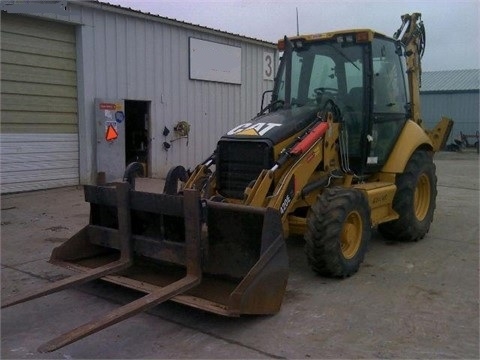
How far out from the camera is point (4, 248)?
262 inches

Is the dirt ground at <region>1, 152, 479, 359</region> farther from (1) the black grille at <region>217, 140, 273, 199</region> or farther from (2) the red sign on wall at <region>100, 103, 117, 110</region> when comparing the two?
(2) the red sign on wall at <region>100, 103, 117, 110</region>

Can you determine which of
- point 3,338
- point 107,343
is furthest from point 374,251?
point 3,338

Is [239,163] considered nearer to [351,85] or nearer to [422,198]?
[351,85]

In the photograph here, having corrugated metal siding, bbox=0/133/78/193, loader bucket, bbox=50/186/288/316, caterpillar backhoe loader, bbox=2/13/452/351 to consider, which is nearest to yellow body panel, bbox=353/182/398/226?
caterpillar backhoe loader, bbox=2/13/452/351

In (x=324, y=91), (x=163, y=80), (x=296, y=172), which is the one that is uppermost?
(x=163, y=80)

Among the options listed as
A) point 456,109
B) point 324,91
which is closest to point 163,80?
point 324,91

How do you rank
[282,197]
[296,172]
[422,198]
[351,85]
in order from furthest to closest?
[422,198], [351,85], [296,172], [282,197]

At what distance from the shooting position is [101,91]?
11.4 metres

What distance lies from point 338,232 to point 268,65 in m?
11.6

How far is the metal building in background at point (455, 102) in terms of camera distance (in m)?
30.8

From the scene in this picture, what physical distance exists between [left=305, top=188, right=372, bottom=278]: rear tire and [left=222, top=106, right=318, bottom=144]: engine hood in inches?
29.9

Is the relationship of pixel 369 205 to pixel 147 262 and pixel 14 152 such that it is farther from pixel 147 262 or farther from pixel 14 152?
pixel 14 152

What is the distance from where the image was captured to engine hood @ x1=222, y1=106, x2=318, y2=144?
5.36 m

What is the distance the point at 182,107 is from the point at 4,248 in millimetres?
7357
